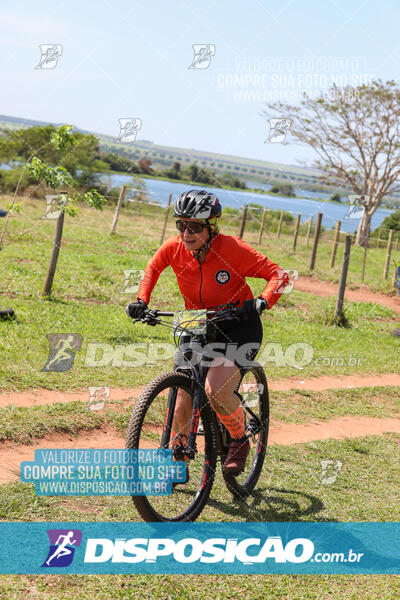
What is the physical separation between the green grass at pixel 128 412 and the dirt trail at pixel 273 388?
23 centimetres

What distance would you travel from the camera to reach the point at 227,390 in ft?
13.3

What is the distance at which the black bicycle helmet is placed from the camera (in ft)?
12.7

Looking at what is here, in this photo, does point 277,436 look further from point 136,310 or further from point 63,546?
point 63,546

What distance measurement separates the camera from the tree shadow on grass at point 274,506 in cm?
432

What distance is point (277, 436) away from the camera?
6203mm

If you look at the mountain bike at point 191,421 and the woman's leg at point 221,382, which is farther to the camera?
the woman's leg at point 221,382

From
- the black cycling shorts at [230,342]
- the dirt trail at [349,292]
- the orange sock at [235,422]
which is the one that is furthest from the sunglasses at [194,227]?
the dirt trail at [349,292]

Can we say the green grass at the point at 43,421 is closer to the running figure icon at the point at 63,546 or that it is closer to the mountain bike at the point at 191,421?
the mountain bike at the point at 191,421

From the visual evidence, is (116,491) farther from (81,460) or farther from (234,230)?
(234,230)

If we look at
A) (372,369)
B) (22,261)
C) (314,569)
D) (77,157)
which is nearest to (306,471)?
(314,569)

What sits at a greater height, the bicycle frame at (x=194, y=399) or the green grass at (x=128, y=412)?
the bicycle frame at (x=194, y=399)

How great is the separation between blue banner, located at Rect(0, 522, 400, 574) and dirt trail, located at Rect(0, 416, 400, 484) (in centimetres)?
87

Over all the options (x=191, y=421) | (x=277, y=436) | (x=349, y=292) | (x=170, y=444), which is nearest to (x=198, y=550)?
(x=170, y=444)

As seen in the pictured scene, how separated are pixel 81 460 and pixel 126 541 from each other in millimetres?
1271
